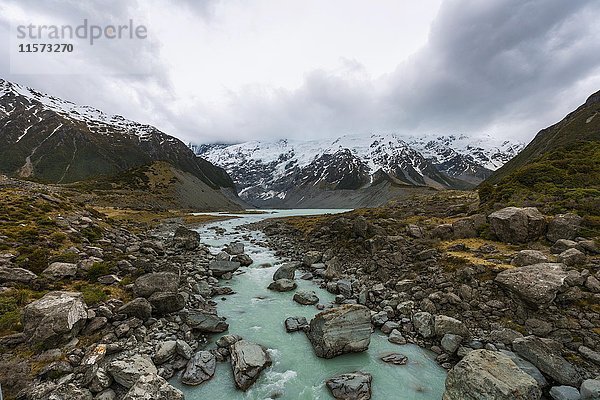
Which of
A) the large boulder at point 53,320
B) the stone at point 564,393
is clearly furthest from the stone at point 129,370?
the stone at point 564,393

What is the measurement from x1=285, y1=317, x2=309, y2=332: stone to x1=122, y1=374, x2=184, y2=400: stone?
722 cm

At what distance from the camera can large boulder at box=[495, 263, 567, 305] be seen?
14.5 metres

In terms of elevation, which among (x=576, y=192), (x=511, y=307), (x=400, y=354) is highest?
(x=576, y=192)

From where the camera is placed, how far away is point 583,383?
1023 cm

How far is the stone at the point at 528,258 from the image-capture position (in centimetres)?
1786

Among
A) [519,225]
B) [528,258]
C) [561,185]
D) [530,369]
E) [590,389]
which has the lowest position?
[530,369]

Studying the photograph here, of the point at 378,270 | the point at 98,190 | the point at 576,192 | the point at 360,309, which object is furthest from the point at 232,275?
the point at 98,190

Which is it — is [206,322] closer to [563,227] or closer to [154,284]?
[154,284]

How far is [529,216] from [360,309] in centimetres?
1807

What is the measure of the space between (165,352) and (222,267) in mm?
14116

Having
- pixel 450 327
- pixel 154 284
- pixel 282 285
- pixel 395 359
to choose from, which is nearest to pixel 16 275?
pixel 154 284

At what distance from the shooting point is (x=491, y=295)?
656 inches

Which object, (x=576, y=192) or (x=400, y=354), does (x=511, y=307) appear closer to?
(x=400, y=354)

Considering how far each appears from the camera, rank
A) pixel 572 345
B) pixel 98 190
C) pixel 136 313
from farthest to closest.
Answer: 1. pixel 98 190
2. pixel 136 313
3. pixel 572 345
